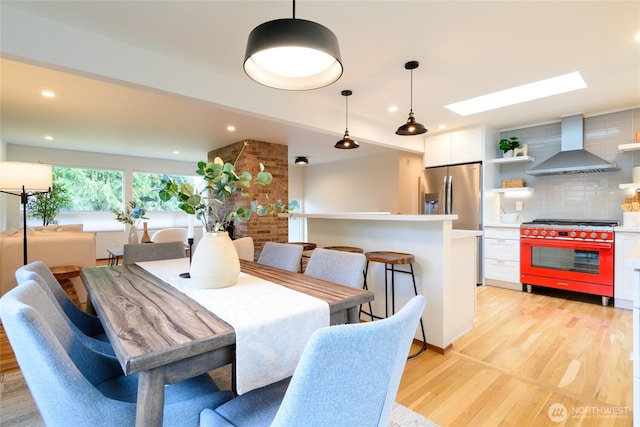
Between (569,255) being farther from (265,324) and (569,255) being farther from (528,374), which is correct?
(265,324)

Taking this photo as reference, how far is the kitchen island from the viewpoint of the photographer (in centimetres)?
232

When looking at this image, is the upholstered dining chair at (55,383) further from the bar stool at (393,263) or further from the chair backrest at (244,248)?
the chair backrest at (244,248)

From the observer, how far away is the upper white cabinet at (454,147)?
4.50m

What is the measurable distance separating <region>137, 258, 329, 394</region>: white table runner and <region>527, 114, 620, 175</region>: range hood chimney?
4.24m

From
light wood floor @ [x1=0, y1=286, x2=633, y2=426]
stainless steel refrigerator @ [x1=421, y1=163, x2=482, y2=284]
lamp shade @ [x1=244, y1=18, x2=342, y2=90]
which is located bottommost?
light wood floor @ [x1=0, y1=286, x2=633, y2=426]

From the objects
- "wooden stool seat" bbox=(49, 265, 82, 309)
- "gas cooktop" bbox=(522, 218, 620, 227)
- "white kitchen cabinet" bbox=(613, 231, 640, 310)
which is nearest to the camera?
"wooden stool seat" bbox=(49, 265, 82, 309)

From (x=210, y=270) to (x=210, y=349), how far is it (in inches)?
21.8

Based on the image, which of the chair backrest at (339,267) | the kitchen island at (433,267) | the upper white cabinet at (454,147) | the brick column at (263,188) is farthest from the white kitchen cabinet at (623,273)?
the brick column at (263,188)

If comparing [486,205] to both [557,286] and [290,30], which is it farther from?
[290,30]

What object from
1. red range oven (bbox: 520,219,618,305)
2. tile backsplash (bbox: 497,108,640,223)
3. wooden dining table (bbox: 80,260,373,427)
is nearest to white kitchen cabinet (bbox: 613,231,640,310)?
red range oven (bbox: 520,219,618,305)

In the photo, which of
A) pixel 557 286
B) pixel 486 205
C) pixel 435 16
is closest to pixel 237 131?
pixel 435 16

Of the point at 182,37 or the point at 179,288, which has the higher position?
the point at 182,37

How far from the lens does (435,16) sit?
202 cm

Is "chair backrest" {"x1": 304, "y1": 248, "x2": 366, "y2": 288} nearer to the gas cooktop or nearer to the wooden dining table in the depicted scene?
the wooden dining table
